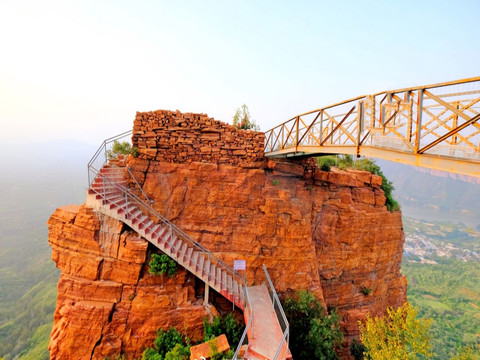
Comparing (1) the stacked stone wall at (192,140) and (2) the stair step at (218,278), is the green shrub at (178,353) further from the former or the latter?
(1) the stacked stone wall at (192,140)

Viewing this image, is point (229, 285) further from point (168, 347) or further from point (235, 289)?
point (168, 347)

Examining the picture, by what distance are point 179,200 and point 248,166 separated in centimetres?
353

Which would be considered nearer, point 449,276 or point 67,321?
point 67,321

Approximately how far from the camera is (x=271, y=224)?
1017 cm

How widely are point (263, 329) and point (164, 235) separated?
5183 mm

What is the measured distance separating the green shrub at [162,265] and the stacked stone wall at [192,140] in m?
4.14

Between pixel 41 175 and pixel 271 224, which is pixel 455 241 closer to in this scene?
pixel 271 224

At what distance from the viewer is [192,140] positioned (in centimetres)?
989

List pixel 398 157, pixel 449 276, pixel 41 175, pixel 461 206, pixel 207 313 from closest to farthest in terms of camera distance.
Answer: pixel 398 157 < pixel 207 313 < pixel 449 276 < pixel 461 206 < pixel 41 175

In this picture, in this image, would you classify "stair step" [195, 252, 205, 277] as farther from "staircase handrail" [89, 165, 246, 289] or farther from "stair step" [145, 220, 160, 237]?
"stair step" [145, 220, 160, 237]

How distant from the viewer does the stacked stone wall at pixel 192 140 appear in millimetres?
9641

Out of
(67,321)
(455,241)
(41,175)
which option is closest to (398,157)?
(67,321)

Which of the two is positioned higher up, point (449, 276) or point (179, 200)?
point (179, 200)

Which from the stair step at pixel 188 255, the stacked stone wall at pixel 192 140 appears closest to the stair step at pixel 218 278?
the stair step at pixel 188 255
